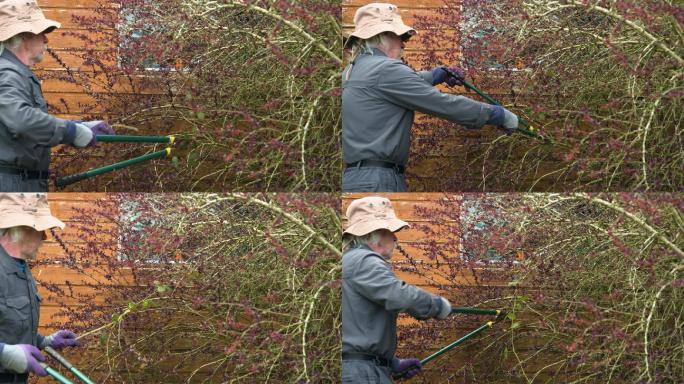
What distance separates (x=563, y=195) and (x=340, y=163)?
3.63ft

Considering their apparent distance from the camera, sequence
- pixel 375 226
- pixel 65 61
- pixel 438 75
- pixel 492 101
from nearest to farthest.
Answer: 1. pixel 375 226
2. pixel 438 75
3. pixel 492 101
4. pixel 65 61

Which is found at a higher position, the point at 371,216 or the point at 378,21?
the point at 378,21

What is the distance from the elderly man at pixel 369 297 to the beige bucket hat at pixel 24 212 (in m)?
1.33

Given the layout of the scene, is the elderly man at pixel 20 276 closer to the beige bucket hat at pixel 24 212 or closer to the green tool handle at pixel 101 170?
the beige bucket hat at pixel 24 212

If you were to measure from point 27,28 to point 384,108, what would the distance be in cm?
163

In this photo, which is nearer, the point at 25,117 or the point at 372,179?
the point at 25,117

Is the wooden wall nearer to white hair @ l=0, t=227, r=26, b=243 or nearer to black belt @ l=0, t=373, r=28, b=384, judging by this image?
white hair @ l=0, t=227, r=26, b=243

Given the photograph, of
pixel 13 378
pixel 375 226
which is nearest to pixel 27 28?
pixel 13 378

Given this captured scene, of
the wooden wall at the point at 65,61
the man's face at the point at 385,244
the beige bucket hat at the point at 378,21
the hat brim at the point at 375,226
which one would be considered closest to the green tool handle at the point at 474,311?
the man's face at the point at 385,244

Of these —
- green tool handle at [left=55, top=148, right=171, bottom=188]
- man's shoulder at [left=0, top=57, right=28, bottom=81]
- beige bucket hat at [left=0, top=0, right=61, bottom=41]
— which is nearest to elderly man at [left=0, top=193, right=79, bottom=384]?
green tool handle at [left=55, top=148, right=171, bottom=188]

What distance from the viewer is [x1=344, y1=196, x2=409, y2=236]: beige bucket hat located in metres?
6.51

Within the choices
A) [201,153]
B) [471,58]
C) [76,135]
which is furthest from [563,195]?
[76,135]

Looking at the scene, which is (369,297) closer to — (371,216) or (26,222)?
(371,216)

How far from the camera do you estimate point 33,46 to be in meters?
6.62
